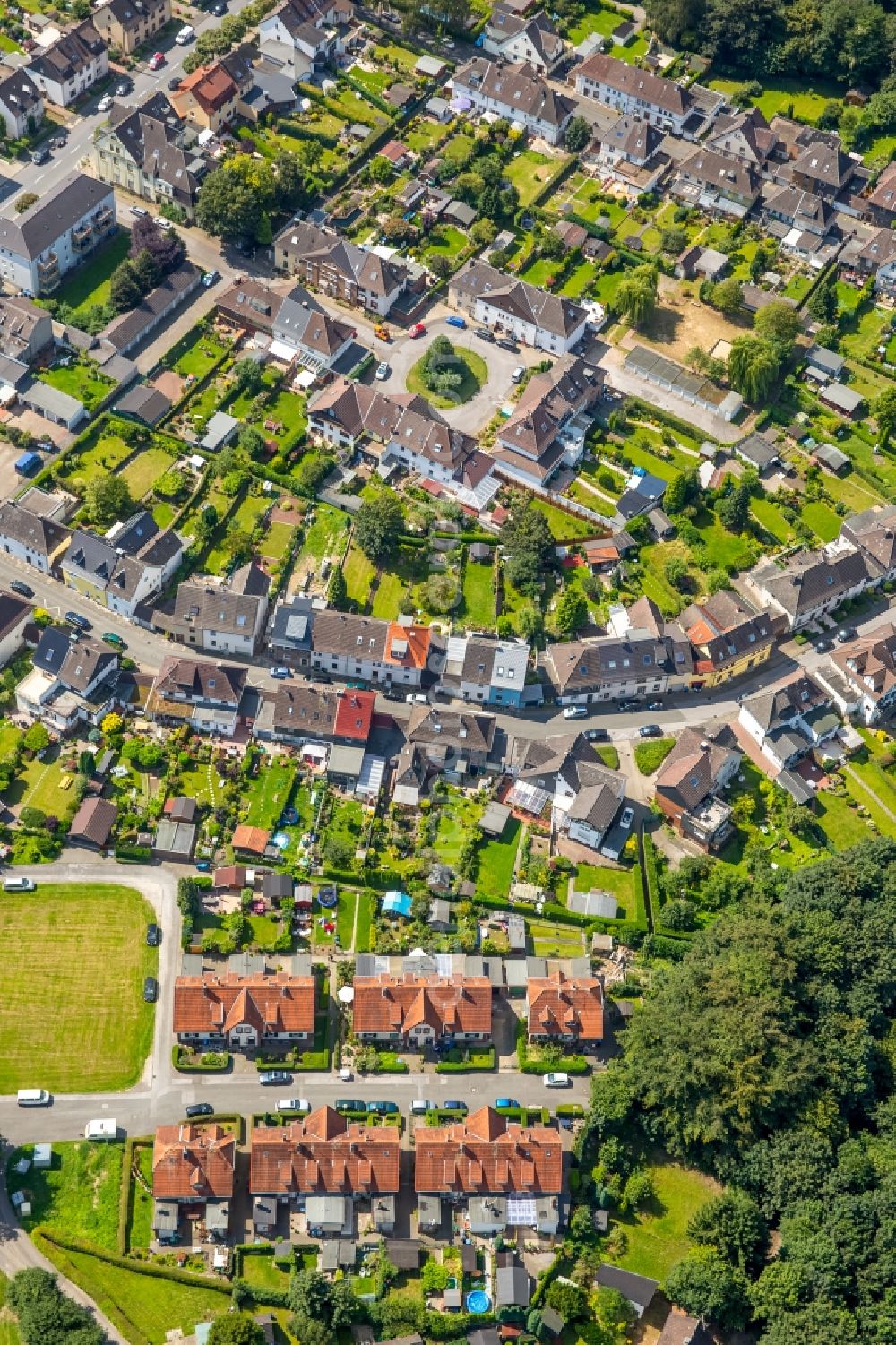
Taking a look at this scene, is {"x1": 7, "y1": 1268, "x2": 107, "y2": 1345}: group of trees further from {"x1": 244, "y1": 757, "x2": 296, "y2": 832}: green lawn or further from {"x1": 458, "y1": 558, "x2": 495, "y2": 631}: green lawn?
{"x1": 458, "y1": 558, "x2": 495, "y2": 631}: green lawn

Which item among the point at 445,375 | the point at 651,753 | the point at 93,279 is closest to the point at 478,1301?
the point at 651,753

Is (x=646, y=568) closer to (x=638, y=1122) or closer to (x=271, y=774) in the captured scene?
(x=271, y=774)

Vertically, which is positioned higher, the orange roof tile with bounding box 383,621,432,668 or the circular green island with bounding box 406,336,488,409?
the circular green island with bounding box 406,336,488,409

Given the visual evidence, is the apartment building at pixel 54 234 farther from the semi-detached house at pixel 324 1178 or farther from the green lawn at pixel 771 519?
the semi-detached house at pixel 324 1178

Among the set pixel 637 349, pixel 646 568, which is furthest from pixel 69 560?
pixel 637 349

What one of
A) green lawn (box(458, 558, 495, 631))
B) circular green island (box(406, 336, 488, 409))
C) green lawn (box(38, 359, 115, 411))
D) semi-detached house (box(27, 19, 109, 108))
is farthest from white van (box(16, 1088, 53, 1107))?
semi-detached house (box(27, 19, 109, 108))

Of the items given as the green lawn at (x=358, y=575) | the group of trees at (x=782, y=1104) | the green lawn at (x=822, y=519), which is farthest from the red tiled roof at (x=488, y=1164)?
the green lawn at (x=822, y=519)

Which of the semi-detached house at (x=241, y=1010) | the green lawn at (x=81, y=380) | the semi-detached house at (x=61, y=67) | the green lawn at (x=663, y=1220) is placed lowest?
the green lawn at (x=663, y=1220)
